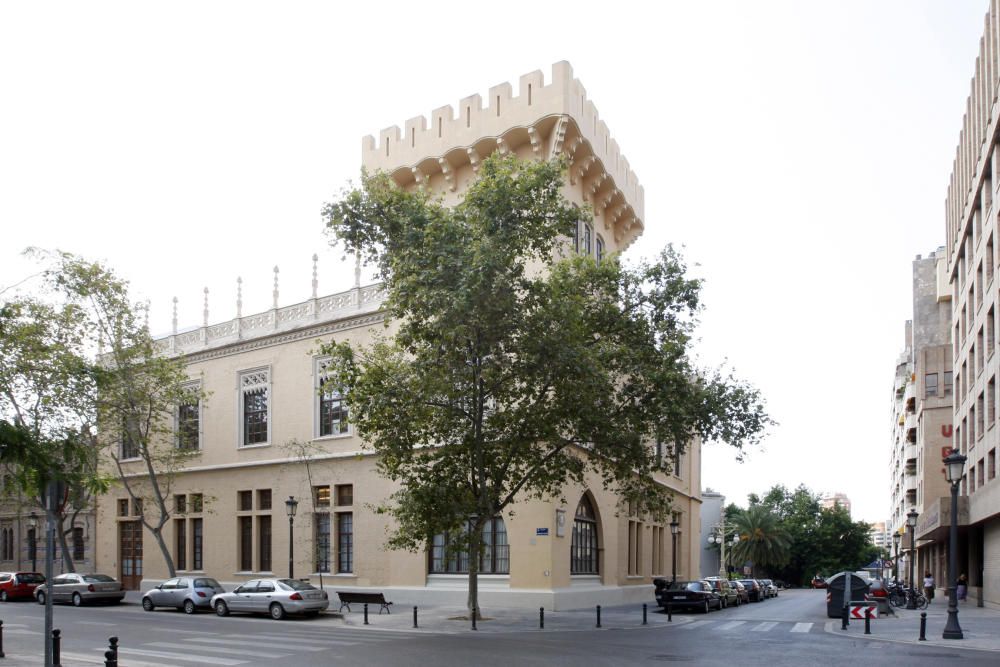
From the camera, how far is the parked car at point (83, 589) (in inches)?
1340

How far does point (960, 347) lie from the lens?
4366cm

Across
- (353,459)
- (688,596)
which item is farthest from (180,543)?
(688,596)

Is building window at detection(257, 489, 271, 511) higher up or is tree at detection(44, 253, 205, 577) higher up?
tree at detection(44, 253, 205, 577)

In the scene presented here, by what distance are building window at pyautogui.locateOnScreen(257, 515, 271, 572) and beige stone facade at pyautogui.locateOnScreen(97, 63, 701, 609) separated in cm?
7

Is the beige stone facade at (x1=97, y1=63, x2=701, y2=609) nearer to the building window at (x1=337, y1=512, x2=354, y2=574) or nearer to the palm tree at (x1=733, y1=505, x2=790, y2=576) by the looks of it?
the building window at (x1=337, y1=512, x2=354, y2=574)

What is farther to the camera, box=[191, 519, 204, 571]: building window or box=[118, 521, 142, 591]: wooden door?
box=[118, 521, 142, 591]: wooden door

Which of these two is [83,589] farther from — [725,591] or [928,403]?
[928,403]

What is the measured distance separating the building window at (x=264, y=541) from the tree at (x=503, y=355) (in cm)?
1429

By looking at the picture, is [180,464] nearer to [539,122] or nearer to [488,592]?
[488,592]

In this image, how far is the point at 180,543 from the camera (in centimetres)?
4156

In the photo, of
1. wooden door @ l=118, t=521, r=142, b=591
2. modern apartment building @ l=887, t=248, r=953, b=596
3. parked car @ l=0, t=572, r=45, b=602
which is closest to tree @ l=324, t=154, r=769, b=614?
parked car @ l=0, t=572, r=45, b=602

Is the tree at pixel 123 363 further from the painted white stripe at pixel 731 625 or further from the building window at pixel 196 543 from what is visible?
the painted white stripe at pixel 731 625

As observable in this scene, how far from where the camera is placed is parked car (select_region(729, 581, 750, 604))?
41.3 metres

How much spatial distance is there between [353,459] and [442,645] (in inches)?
665
